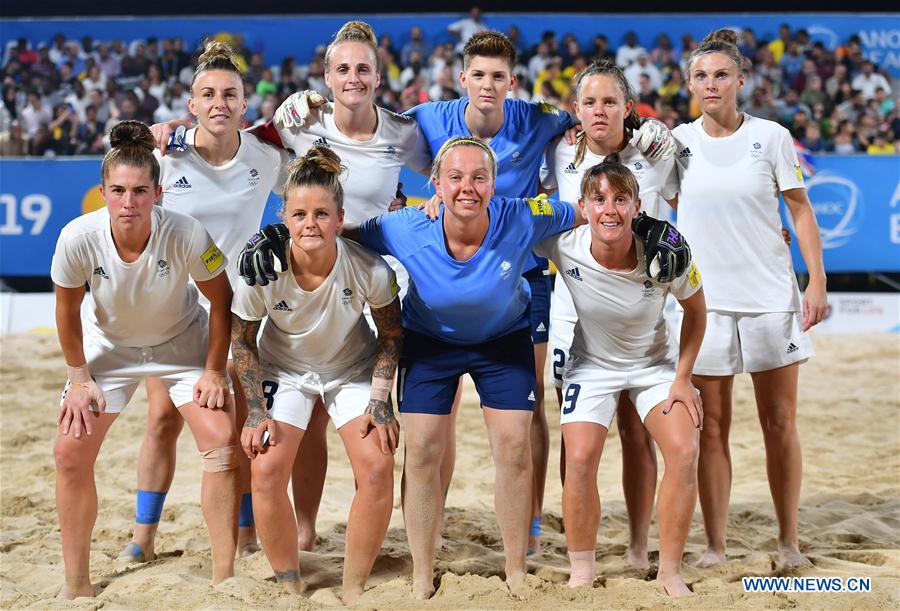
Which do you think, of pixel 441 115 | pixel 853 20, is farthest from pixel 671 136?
pixel 853 20

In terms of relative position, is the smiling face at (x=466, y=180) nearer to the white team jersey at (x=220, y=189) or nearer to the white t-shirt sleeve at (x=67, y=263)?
the white team jersey at (x=220, y=189)

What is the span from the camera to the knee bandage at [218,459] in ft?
13.1

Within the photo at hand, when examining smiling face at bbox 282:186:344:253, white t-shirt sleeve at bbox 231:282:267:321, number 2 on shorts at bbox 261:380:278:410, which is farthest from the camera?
number 2 on shorts at bbox 261:380:278:410

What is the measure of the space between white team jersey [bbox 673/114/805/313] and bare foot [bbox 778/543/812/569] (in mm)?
1117

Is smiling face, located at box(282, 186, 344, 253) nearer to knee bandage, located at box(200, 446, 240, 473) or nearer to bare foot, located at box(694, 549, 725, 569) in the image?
knee bandage, located at box(200, 446, 240, 473)

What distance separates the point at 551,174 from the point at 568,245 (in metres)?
0.82

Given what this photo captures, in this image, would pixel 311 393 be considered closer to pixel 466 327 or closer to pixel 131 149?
pixel 466 327

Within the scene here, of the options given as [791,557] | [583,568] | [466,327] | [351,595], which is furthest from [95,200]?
[791,557]

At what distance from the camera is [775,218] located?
4508 mm

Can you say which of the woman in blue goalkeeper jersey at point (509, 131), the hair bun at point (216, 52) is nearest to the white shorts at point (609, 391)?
the woman in blue goalkeeper jersey at point (509, 131)

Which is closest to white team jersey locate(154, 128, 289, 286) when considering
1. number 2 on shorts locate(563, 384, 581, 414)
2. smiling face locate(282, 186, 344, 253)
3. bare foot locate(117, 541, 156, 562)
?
smiling face locate(282, 186, 344, 253)

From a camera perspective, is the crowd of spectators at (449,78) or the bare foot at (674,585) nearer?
the bare foot at (674,585)

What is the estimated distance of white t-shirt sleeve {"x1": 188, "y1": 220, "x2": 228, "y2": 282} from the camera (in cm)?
397

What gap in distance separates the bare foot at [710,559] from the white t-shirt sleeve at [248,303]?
2290mm
